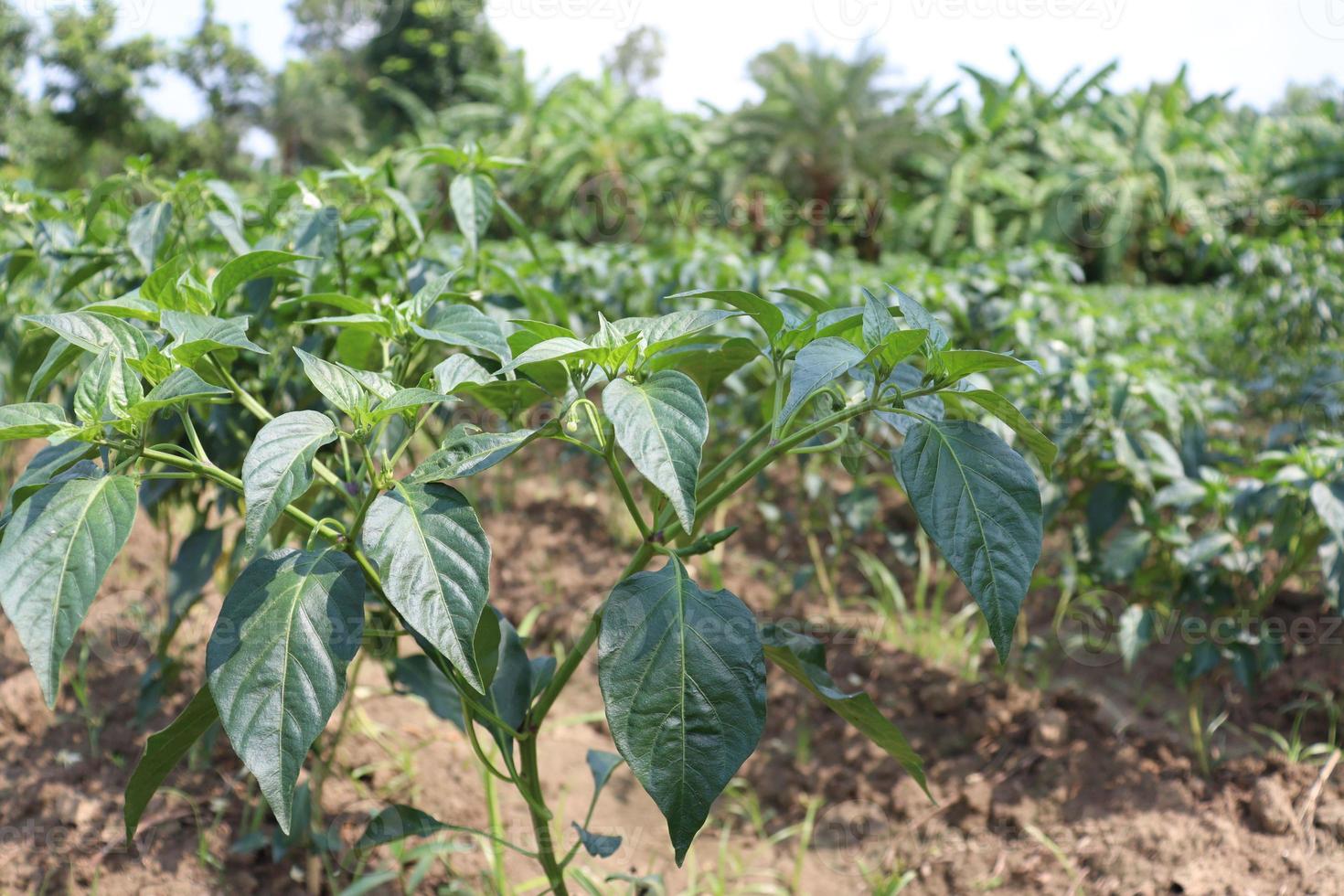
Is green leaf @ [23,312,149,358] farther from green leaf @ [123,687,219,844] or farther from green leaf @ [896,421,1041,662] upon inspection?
green leaf @ [896,421,1041,662]

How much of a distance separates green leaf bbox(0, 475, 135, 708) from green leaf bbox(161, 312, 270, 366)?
0.16m

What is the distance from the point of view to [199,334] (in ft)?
3.38

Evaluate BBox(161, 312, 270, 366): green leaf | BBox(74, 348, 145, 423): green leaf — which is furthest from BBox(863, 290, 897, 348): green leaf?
BBox(74, 348, 145, 423): green leaf

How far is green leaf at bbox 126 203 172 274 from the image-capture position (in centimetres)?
158

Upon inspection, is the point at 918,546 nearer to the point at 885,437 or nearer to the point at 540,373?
the point at 885,437

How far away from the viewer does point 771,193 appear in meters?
13.5

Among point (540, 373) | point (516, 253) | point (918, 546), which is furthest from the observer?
point (516, 253)

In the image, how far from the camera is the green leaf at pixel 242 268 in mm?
1190

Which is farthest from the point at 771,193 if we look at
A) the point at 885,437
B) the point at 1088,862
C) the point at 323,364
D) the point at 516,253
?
the point at 323,364

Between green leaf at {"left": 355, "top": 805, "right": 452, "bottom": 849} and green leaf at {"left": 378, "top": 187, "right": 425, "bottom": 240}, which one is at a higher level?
green leaf at {"left": 378, "top": 187, "right": 425, "bottom": 240}

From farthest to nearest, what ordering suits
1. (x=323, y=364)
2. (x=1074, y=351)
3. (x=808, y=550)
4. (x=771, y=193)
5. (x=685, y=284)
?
(x=771, y=193) → (x=808, y=550) → (x=685, y=284) → (x=1074, y=351) → (x=323, y=364)

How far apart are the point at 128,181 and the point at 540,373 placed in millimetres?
1123

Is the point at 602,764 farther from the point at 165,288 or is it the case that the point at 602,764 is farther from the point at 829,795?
the point at 829,795

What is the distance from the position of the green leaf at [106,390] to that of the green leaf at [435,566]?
0.28m
